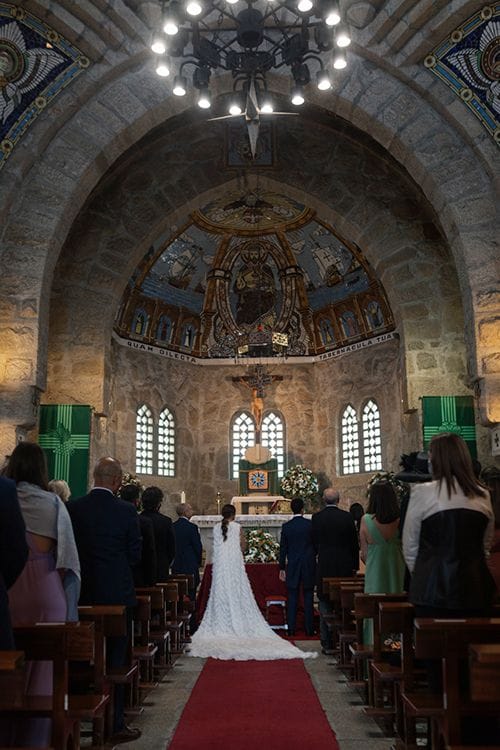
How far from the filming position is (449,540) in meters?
4.11

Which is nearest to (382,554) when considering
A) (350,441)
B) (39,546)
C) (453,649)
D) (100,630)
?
(100,630)

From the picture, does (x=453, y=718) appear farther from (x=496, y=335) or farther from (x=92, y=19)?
(x=92, y=19)

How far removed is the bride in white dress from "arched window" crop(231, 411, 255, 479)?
11.8 meters

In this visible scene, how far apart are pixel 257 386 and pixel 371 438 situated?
11.8 ft

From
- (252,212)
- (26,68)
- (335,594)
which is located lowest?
(335,594)

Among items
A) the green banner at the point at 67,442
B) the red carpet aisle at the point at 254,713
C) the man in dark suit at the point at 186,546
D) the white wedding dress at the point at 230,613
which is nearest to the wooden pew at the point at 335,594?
the red carpet aisle at the point at 254,713

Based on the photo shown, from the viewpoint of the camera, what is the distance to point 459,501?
13.6 ft

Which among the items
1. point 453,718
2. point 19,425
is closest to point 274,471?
point 19,425

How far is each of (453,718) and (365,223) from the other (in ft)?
46.1

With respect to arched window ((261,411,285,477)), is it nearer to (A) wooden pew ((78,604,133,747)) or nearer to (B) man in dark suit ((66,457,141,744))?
(B) man in dark suit ((66,457,141,744))

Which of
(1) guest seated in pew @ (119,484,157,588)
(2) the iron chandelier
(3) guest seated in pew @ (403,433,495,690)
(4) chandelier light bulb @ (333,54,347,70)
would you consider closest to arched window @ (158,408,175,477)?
(2) the iron chandelier

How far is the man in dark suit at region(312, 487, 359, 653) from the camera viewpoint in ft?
30.6

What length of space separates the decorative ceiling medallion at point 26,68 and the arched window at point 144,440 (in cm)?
1015

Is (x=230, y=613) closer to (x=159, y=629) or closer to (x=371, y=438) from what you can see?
(x=159, y=629)
